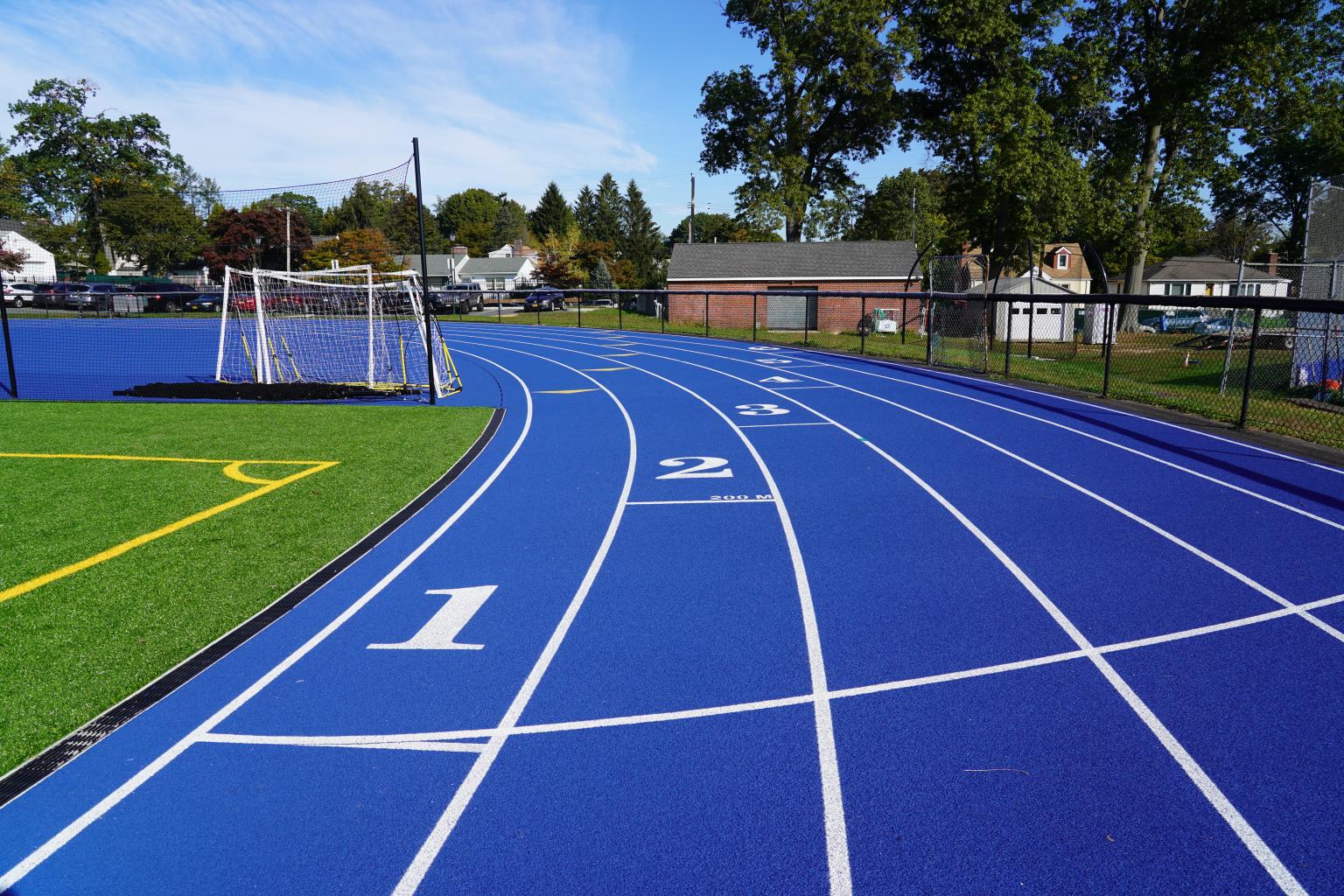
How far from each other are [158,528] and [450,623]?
4077mm

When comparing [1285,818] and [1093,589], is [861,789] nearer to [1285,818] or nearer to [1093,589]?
[1285,818]

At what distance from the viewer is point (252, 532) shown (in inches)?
313

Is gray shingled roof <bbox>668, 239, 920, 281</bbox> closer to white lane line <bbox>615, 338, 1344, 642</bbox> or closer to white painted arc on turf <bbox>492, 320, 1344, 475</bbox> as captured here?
white painted arc on turf <bbox>492, 320, 1344, 475</bbox>

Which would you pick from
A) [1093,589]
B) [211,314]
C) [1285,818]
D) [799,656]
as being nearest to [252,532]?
[799,656]

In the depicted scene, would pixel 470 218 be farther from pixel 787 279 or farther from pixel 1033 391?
pixel 1033 391

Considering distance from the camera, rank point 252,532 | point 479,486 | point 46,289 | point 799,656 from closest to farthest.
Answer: point 799,656
point 252,532
point 479,486
point 46,289

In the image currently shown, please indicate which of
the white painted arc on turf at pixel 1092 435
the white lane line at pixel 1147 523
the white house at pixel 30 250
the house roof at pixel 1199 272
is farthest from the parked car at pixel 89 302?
the house roof at pixel 1199 272

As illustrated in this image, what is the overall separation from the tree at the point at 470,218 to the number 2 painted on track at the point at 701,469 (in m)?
112

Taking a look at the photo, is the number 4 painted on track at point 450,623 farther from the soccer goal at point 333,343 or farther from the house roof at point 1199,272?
the house roof at point 1199,272

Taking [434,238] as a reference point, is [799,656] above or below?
below

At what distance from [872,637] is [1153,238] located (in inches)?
1334

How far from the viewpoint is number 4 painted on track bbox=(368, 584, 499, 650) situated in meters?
5.63

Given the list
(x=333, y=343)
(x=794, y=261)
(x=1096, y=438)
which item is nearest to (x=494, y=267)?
(x=794, y=261)

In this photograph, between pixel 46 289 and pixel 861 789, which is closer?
pixel 861 789
